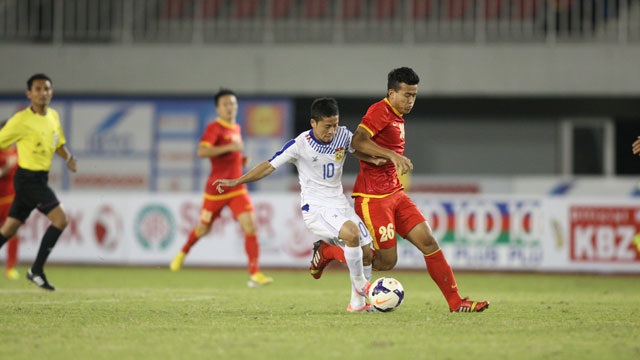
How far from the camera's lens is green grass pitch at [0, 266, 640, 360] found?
6.26 m

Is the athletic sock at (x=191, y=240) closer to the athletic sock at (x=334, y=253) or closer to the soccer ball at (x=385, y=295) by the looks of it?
the athletic sock at (x=334, y=253)

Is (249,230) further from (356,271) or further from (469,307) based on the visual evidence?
(469,307)

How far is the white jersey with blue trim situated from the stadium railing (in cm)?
1487

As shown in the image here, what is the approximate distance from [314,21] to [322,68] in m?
1.47

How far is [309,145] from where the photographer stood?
9.07m

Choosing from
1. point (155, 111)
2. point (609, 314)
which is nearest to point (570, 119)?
point (155, 111)

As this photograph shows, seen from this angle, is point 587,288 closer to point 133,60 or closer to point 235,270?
point 235,270

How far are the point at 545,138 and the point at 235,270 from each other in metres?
10.1

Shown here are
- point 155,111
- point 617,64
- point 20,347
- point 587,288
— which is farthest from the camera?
point 155,111

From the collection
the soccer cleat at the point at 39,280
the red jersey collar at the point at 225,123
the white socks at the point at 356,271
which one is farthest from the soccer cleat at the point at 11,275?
the white socks at the point at 356,271

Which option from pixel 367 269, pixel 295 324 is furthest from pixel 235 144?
pixel 295 324

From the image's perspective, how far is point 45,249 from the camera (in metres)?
11.6

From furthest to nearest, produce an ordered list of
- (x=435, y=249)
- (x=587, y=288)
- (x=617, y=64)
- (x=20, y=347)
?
(x=617, y=64) → (x=587, y=288) → (x=435, y=249) → (x=20, y=347)

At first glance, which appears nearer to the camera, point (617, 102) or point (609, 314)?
point (609, 314)
